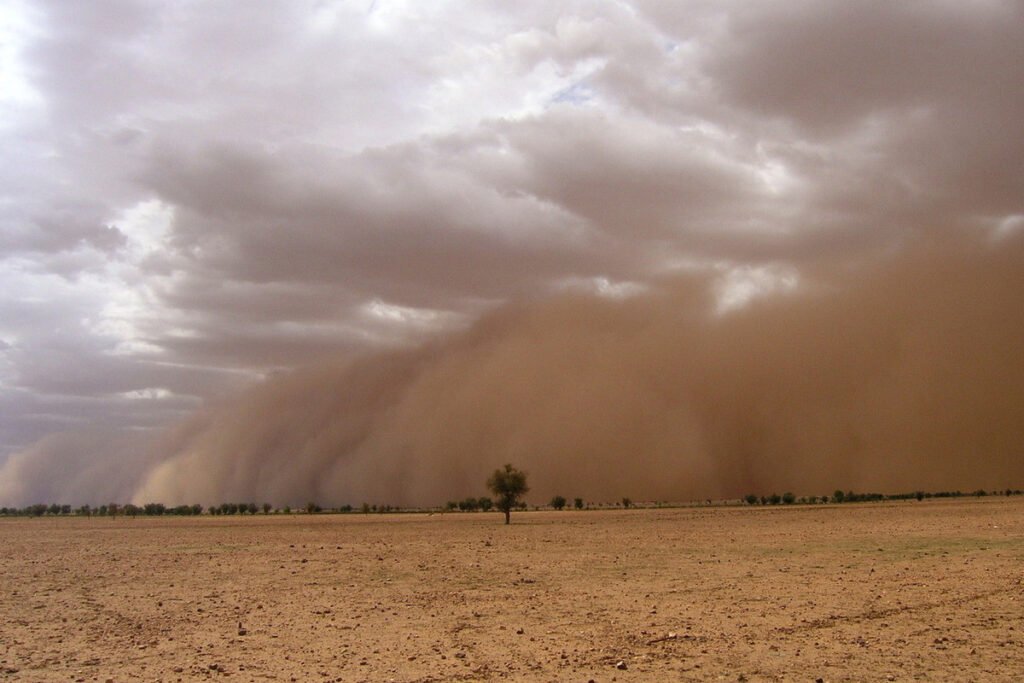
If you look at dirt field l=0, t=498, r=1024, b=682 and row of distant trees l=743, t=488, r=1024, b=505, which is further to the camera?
row of distant trees l=743, t=488, r=1024, b=505

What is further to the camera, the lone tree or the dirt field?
the lone tree

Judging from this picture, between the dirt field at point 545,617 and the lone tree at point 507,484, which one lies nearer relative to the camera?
the dirt field at point 545,617

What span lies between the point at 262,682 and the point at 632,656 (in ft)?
17.7

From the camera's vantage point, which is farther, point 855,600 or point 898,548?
point 898,548

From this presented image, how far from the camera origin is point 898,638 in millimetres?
13617

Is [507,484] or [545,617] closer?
[545,617]

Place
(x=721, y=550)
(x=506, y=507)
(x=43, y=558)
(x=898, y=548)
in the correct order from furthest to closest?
(x=506, y=507), (x=43, y=558), (x=721, y=550), (x=898, y=548)

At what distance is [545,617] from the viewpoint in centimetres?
1725

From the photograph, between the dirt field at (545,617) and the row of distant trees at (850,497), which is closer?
the dirt field at (545,617)

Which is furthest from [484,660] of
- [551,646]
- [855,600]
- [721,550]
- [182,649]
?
[721,550]

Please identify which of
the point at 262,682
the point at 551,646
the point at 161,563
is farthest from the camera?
the point at 161,563

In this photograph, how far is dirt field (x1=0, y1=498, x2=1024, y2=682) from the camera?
12.5 meters

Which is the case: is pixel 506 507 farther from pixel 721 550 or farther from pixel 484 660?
pixel 484 660

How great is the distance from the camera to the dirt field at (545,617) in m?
12.5
